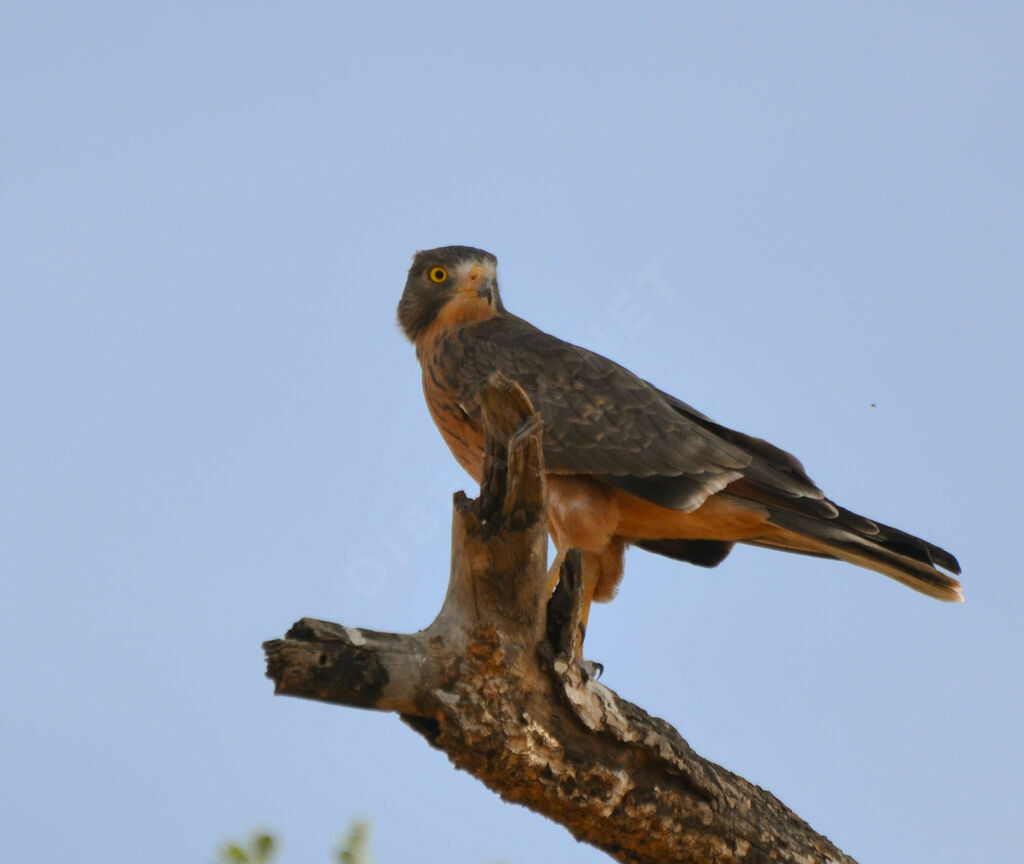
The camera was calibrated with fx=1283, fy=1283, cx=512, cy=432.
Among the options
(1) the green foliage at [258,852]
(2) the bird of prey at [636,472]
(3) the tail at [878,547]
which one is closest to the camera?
(1) the green foliage at [258,852]

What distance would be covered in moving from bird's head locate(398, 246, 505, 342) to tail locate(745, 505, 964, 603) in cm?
234

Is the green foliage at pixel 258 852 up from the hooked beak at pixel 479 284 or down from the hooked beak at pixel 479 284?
down

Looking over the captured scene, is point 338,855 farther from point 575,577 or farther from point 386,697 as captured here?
point 575,577

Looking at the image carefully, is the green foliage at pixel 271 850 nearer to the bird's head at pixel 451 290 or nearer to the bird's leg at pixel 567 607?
the bird's leg at pixel 567 607

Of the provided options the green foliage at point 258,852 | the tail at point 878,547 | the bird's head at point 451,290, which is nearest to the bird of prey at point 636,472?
the tail at point 878,547

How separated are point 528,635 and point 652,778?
0.78 m

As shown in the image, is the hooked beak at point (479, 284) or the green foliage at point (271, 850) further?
the hooked beak at point (479, 284)

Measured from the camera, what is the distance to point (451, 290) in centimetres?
811

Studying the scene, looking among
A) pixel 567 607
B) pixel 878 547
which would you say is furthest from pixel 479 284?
pixel 567 607

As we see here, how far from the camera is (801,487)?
6.87 meters

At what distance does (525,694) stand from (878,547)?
277cm

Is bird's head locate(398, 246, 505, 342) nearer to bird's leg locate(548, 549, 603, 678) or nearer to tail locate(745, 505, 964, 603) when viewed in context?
tail locate(745, 505, 964, 603)

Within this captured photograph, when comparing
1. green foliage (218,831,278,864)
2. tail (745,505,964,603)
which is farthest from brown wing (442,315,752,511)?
green foliage (218,831,278,864)

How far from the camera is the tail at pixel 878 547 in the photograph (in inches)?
253
